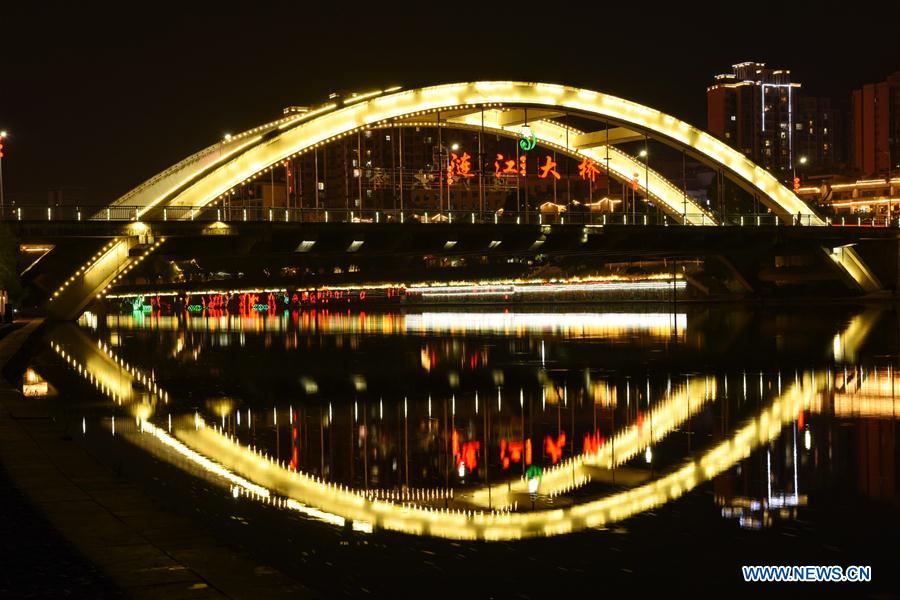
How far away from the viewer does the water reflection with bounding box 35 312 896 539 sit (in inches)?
518

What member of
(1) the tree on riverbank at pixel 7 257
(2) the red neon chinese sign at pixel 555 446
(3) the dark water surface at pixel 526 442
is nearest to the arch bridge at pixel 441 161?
(1) the tree on riverbank at pixel 7 257

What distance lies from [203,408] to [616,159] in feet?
200

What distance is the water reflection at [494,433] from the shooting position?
13156 millimetres

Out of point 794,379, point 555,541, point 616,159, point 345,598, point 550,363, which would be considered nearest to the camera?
point 345,598

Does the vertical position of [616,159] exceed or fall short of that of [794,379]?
it exceeds it

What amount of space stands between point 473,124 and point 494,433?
52.5 metres

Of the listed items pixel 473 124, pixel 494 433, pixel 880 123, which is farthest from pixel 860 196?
pixel 494 433

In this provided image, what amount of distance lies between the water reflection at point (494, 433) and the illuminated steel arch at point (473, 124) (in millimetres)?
22302

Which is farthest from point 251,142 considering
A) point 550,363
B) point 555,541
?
point 555,541

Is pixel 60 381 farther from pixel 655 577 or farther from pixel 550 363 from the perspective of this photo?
pixel 655 577

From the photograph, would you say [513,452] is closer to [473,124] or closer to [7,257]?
[7,257]

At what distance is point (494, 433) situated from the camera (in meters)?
18.7

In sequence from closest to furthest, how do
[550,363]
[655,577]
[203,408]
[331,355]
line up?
[655,577] → [203,408] → [550,363] → [331,355]

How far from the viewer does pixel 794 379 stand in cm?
2670
